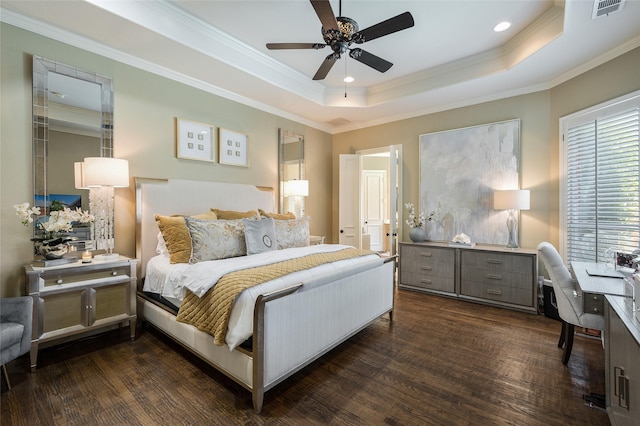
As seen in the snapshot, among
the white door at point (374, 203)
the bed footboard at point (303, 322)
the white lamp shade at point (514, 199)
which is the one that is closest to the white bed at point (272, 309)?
the bed footboard at point (303, 322)

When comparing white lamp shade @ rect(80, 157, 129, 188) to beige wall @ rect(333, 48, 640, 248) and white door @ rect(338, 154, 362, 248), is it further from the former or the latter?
beige wall @ rect(333, 48, 640, 248)

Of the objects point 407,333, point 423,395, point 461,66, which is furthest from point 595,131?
point 423,395

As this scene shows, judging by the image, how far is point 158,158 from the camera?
334 cm

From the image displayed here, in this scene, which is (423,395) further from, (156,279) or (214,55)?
(214,55)

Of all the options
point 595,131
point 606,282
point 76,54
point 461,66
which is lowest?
point 606,282

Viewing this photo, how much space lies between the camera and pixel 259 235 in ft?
10.1

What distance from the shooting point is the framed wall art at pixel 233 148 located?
3.94 m

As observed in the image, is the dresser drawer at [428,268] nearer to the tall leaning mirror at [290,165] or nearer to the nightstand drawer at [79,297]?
the tall leaning mirror at [290,165]

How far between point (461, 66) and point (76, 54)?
4.25 m

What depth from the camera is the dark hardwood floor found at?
176 cm

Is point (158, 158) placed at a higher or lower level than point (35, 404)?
higher

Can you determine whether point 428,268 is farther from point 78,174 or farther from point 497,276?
point 78,174

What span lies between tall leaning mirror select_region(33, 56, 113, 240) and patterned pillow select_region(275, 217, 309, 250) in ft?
6.20

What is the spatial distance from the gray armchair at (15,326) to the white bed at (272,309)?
0.86m
